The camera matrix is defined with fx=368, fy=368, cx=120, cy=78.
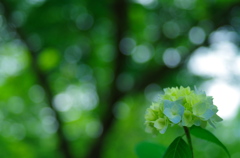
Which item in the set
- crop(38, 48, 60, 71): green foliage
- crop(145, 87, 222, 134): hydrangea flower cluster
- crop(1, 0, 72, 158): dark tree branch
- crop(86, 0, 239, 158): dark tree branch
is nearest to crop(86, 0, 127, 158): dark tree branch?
crop(86, 0, 239, 158): dark tree branch

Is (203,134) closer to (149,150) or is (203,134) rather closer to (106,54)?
(149,150)

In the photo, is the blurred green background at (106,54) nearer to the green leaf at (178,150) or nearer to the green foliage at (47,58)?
the green foliage at (47,58)

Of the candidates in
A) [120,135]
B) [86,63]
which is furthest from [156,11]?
[120,135]

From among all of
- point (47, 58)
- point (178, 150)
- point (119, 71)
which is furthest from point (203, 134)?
point (119, 71)

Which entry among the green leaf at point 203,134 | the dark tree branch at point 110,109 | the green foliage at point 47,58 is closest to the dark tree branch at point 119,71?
the dark tree branch at point 110,109

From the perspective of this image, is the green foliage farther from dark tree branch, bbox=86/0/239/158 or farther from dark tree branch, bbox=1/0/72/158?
dark tree branch, bbox=86/0/239/158

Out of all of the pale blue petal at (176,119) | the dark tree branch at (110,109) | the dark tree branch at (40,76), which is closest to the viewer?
the pale blue petal at (176,119)
